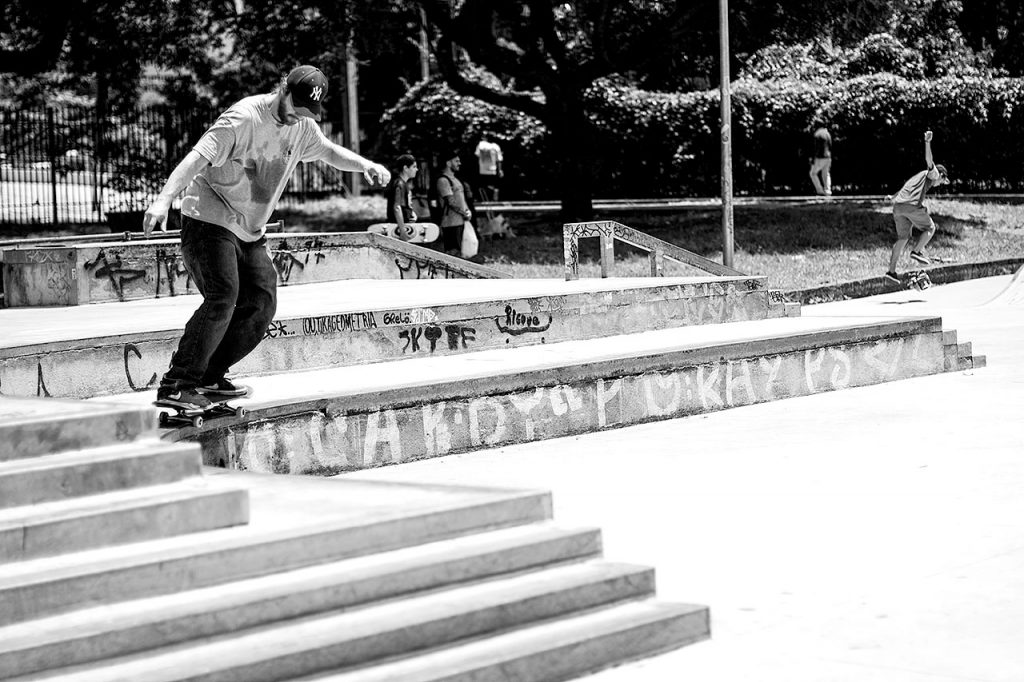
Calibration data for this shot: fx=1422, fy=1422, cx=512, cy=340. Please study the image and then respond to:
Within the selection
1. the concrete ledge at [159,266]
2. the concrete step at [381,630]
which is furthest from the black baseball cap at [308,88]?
the concrete ledge at [159,266]

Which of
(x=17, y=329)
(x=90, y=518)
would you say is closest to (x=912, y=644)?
(x=90, y=518)

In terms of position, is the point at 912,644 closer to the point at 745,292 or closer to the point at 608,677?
the point at 608,677

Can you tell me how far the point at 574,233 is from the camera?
557 inches

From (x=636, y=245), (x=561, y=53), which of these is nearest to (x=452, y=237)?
(x=636, y=245)

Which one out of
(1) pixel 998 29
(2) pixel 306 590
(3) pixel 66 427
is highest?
(1) pixel 998 29

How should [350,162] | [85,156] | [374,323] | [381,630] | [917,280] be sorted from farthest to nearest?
[85,156] → [917,280] → [374,323] → [350,162] → [381,630]

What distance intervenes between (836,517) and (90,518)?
11.2ft

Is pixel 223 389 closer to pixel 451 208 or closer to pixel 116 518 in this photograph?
pixel 116 518

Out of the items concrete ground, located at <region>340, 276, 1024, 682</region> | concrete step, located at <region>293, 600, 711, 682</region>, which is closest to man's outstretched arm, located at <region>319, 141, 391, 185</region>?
concrete ground, located at <region>340, 276, 1024, 682</region>

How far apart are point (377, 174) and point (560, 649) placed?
3039 millimetres

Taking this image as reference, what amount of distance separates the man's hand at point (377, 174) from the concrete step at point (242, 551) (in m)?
2.00

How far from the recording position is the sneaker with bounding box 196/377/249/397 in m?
6.61

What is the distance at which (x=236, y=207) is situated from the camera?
626 cm

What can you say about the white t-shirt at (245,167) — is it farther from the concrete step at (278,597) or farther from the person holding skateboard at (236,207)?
the concrete step at (278,597)
